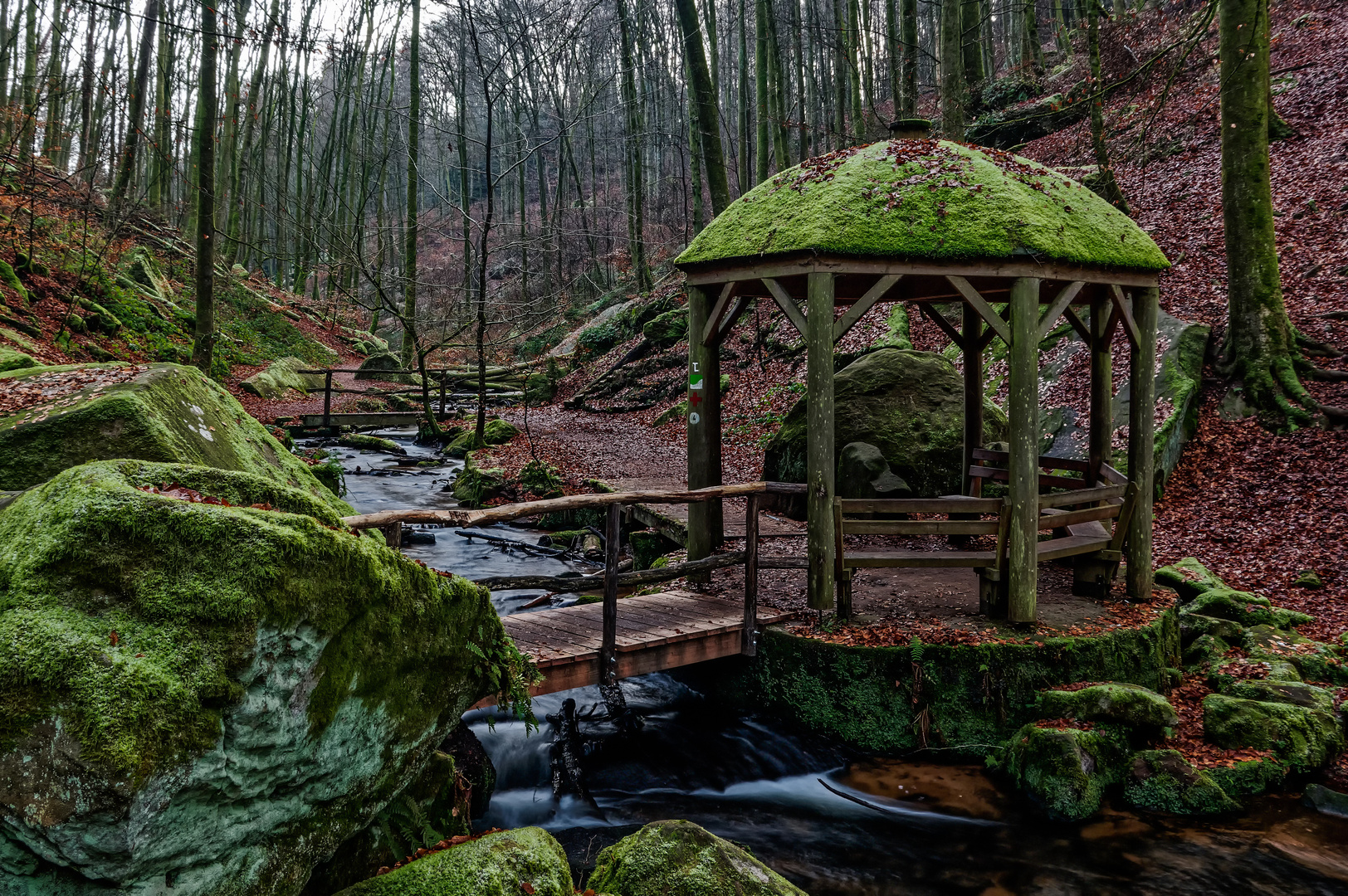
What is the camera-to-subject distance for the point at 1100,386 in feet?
28.0

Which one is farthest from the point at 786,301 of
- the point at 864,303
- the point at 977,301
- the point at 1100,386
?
the point at 1100,386

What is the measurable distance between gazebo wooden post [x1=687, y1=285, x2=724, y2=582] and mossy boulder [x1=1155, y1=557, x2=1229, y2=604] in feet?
16.2

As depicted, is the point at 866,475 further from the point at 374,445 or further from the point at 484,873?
the point at 374,445

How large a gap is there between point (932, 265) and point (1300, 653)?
4892mm

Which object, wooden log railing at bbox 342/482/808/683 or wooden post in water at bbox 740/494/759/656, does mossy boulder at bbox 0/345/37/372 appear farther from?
wooden post in water at bbox 740/494/759/656

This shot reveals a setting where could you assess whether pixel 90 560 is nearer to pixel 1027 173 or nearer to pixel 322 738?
pixel 322 738

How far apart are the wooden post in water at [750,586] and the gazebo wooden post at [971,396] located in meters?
3.70

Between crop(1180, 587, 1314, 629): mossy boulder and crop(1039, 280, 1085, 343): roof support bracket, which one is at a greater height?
crop(1039, 280, 1085, 343): roof support bracket

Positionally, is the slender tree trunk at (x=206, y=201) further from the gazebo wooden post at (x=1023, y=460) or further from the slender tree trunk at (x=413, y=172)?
the gazebo wooden post at (x=1023, y=460)

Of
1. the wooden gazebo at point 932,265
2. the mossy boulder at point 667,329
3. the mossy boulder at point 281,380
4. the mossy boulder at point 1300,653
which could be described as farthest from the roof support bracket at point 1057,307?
the mossy boulder at point 281,380

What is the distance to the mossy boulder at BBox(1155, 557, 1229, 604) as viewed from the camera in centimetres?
870

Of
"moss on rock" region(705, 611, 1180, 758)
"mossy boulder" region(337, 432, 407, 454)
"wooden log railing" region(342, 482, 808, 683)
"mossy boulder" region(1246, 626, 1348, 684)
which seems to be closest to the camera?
"wooden log railing" region(342, 482, 808, 683)

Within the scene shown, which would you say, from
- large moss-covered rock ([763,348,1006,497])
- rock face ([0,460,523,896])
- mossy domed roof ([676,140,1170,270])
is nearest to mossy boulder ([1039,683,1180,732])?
mossy domed roof ([676,140,1170,270])

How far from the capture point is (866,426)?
428 inches
